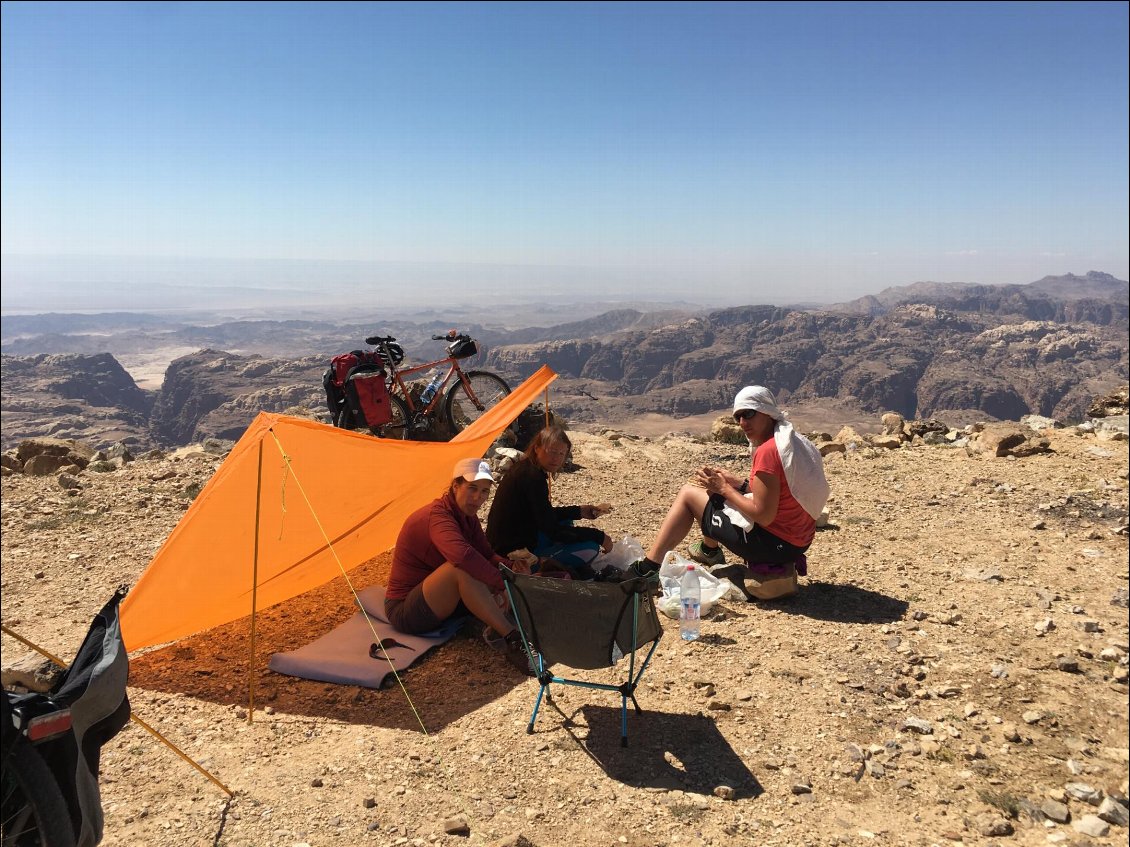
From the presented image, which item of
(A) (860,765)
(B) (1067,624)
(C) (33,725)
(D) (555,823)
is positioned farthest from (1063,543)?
(C) (33,725)

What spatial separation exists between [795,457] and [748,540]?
802mm

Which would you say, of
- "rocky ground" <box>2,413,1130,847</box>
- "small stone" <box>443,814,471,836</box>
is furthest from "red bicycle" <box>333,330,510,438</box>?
"small stone" <box>443,814,471,836</box>

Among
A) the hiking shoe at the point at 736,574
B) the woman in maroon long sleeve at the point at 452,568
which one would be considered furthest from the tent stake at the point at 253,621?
the hiking shoe at the point at 736,574

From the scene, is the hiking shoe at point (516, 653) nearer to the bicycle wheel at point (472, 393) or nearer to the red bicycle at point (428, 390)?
the red bicycle at point (428, 390)

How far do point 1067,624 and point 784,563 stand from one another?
6.98 ft

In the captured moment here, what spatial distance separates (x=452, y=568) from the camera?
467 centimetres

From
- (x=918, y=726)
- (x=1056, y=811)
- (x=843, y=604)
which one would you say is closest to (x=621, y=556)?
(x=843, y=604)

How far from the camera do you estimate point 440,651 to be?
5.05 meters

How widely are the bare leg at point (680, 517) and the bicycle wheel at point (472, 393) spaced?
5.89 m

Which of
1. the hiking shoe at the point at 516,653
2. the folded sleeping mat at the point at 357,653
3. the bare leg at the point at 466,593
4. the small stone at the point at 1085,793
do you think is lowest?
the folded sleeping mat at the point at 357,653

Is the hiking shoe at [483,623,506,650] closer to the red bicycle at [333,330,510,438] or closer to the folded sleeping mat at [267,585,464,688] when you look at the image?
the folded sleeping mat at [267,585,464,688]

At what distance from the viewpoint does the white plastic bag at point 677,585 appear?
541cm

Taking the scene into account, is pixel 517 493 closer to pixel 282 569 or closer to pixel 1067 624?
pixel 282 569

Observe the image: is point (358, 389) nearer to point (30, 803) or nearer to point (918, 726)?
point (30, 803)
